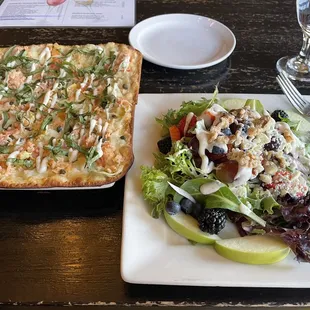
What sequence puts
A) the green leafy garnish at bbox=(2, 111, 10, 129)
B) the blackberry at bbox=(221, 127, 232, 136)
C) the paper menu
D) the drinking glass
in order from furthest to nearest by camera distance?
1. the paper menu
2. the drinking glass
3. the green leafy garnish at bbox=(2, 111, 10, 129)
4. the blackberry at bbox=(221, 127, 232, 136)

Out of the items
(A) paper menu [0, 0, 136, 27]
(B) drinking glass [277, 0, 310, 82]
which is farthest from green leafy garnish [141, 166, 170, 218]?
(A) paper menu [0, 0, 136, 27]

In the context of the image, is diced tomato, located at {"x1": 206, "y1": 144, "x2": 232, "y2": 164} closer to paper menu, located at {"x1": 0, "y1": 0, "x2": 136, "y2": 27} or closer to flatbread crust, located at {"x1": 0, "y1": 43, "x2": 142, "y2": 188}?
flatbread crust, located at {"x1": 0, "y1": 43, "x2": 142, "y2": 188}

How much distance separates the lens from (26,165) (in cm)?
118

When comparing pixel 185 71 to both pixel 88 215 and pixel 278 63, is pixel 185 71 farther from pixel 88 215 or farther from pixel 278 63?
pixel 88 215

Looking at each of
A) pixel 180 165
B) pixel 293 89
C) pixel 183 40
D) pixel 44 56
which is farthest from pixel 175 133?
pixel 183 40

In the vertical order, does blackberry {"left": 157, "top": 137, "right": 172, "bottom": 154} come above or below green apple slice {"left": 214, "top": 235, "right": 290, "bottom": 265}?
above

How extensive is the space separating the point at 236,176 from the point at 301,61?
878mm

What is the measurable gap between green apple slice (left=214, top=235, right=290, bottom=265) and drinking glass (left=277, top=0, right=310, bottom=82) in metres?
0.89

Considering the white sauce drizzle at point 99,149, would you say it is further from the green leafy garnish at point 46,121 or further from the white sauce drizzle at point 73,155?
the green leafy garnish at point 46,121

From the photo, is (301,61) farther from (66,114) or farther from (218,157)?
(66,114)

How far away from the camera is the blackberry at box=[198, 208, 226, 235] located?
106 cm

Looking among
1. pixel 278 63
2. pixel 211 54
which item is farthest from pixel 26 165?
pixel 278 63

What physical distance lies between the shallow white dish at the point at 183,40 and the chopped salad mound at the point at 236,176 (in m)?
0.51

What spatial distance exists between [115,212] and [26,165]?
27cm
